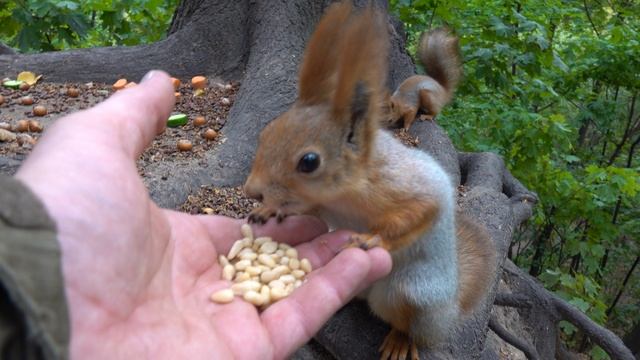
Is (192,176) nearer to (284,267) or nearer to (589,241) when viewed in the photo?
(284,267)

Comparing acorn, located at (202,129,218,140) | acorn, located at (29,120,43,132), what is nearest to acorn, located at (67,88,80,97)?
acorn, located at (29,120,43,132)

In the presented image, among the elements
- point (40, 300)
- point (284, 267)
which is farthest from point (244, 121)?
point (40, 300)

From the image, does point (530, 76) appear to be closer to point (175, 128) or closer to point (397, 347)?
point (175, 128)

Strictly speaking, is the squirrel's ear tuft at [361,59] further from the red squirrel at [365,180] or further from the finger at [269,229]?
the finger at [269,229]

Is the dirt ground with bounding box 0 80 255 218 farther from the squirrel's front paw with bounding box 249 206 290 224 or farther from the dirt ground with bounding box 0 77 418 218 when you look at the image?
the squirrel's front paw with bounding box 249 206 290 224

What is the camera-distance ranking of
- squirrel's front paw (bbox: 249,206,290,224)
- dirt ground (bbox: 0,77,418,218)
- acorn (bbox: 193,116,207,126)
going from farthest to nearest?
acorn (bbox: 193,116,207,126)
dirt ground (bbox: 0,77,418,218)
squirrel's front paw (bbox: 249,206,290,224)

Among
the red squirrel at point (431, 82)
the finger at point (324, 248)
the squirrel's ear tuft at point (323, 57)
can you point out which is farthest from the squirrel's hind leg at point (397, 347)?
the red squirrel at point (431, 82)

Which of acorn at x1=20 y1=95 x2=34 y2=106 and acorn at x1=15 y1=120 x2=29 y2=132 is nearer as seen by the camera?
acorn at x1=15 y1=120 x2=29 y2=132
